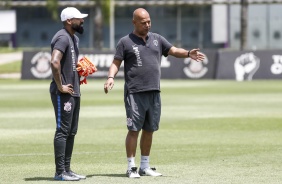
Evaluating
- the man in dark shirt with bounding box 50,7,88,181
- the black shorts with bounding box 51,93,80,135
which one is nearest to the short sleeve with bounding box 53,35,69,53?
the man in dark shirt with bounding box 50,7,88,181

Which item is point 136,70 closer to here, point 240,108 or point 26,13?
point 240,108

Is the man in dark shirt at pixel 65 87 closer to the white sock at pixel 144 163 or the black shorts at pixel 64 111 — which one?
the black shorts at pixel 64 111

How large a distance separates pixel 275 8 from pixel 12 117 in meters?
49.9

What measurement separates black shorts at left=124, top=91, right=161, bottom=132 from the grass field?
28.0 inches

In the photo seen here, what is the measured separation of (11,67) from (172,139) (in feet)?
123

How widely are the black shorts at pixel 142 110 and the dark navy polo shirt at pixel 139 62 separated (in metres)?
0.09

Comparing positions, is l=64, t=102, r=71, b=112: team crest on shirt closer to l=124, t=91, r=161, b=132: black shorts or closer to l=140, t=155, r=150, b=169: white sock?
l=124, t=91, r=161, b=132: black shorts

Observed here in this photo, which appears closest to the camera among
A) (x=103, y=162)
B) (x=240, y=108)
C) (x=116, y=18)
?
(x=103, y=162)

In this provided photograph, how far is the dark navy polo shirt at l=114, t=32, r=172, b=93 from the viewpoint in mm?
12516

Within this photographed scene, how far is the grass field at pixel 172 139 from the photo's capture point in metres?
12.8

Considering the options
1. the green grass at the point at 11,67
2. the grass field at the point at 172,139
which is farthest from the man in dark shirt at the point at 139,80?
the green grass at the point at 11,67

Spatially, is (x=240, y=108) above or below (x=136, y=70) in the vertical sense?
below

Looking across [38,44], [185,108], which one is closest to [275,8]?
[38,44]

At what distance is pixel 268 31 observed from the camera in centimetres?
7119
